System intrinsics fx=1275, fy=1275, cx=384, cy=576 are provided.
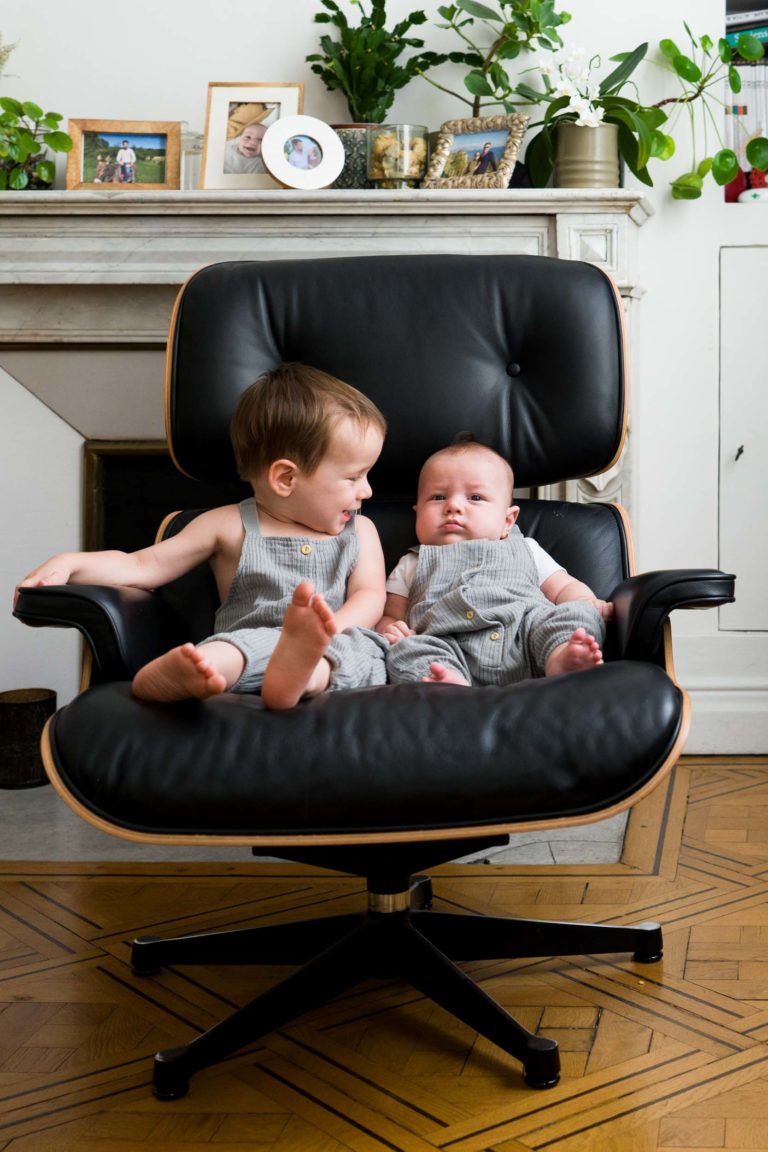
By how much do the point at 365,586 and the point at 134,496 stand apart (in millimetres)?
1225

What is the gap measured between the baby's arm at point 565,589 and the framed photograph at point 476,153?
1119 millimetres

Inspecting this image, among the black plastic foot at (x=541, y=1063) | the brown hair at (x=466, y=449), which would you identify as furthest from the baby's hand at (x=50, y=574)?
the black plastic foot at (x=541, y=1063)

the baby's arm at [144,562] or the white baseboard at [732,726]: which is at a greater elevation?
the baby's arm at [144,562]

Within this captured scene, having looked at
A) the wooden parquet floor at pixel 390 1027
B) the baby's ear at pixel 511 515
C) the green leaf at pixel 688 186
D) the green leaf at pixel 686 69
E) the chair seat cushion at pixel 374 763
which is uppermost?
the green leaf at pixel 686 69

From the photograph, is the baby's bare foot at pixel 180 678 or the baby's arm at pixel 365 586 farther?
the baby's arm at pixel 365 586

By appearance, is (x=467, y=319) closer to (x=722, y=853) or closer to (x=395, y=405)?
(x=395, y=405)

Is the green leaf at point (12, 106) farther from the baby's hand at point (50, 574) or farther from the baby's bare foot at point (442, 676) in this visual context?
the baby's bare foot at point (442, 676)

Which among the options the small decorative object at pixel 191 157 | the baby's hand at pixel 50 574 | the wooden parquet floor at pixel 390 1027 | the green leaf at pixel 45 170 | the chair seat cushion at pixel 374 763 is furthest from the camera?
the small decorative object at pixel 191 157

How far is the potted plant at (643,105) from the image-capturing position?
8.26 ft

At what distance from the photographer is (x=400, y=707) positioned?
4.02ft

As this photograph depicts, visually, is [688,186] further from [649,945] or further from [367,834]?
[367,834]

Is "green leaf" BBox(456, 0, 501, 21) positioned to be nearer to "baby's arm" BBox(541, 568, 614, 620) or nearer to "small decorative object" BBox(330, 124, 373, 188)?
"small decorative object" BBox(330, 124, 373, 188)

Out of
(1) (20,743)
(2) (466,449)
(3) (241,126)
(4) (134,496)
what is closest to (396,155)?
(3) (241,126)

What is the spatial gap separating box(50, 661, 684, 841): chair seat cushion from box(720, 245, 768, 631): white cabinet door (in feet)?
5.39
